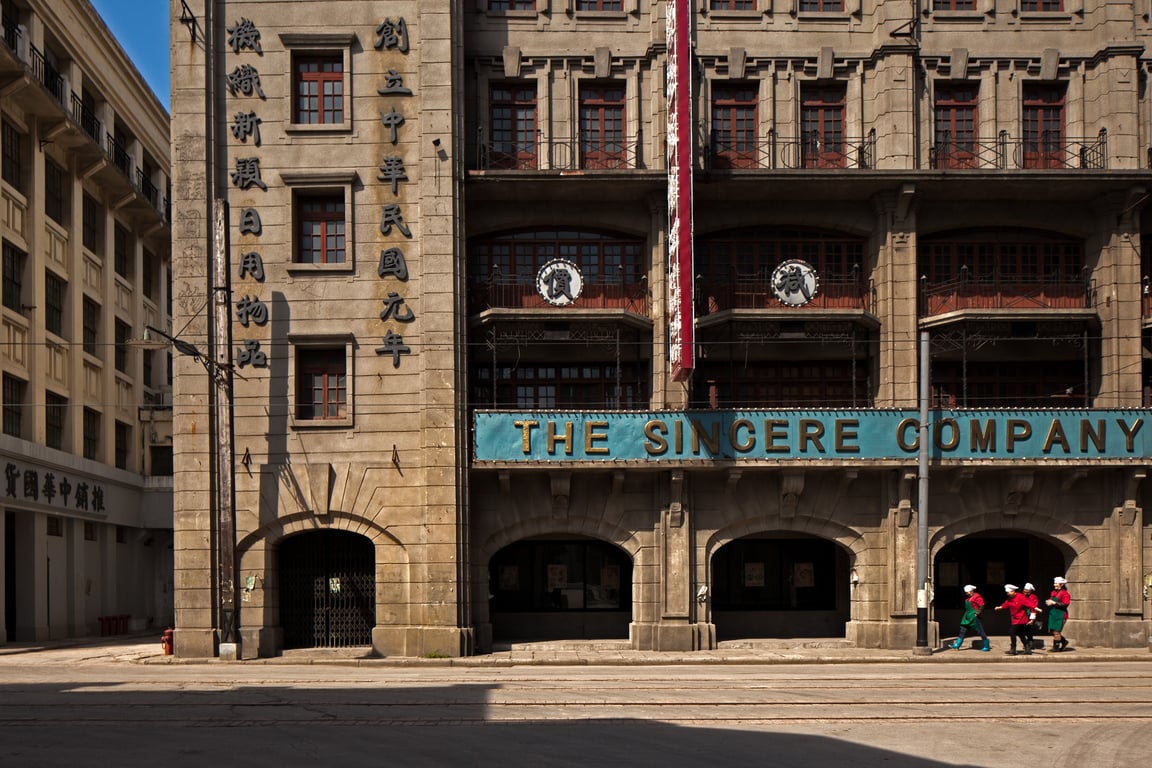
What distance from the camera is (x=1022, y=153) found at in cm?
3058

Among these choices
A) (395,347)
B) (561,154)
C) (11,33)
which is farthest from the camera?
(11,33)

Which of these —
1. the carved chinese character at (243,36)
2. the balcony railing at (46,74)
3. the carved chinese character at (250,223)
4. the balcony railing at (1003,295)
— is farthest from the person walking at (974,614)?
the balcony railing at (46,74)

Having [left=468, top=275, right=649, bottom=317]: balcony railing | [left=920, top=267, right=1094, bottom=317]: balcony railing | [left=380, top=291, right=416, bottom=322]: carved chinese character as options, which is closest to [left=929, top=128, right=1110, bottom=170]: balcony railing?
[left=920, top=267, right=1094, bottom=317]: balcony railing

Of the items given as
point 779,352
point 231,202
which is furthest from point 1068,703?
point 231,202

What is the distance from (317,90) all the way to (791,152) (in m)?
12.4

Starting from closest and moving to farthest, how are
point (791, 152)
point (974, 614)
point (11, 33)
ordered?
point (974, 614)
point (791, 152)
point (11, 33)

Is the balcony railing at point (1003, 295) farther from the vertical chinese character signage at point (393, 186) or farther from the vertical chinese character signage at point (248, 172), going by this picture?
the vertical chinese character signage at point (248, 172)

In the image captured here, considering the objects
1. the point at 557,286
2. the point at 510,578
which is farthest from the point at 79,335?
the point at 557,286

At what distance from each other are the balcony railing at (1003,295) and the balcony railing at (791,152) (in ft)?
12.3

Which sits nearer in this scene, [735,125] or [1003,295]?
[1003,295]

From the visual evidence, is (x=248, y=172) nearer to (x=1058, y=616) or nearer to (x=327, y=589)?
(x=327, y=589)

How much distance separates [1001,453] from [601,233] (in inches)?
460

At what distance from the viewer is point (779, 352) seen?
30875 millimetres

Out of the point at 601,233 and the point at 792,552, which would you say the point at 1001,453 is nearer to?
the point at 792,552
